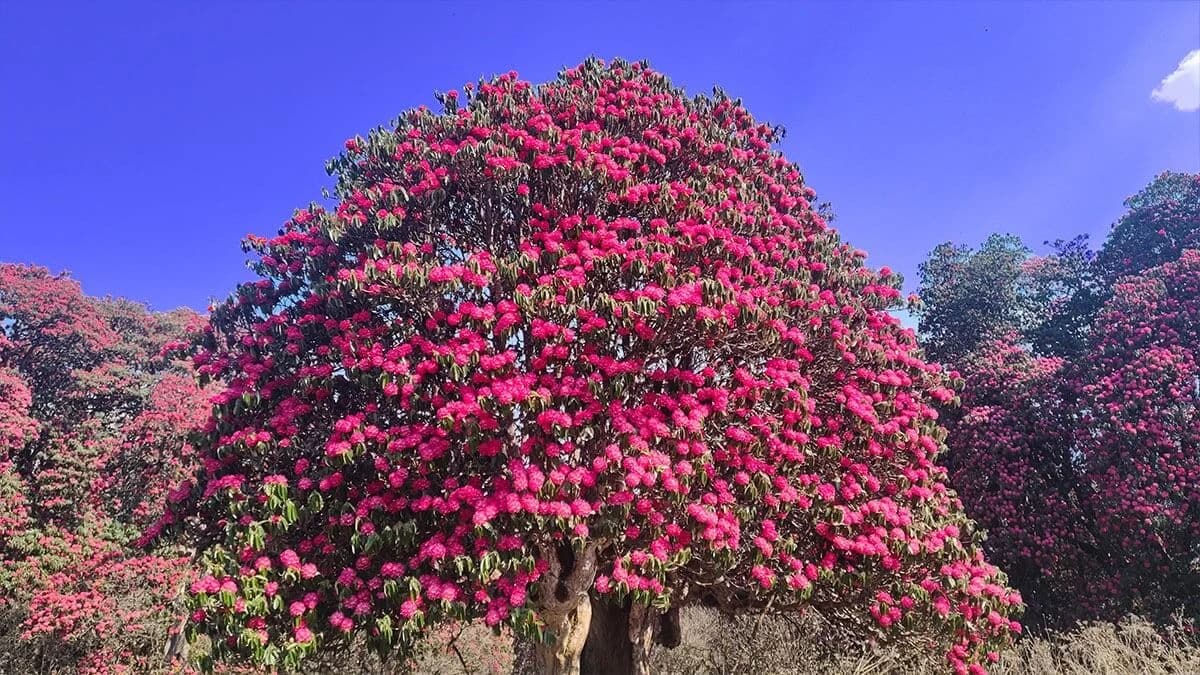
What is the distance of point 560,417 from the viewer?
662 cm

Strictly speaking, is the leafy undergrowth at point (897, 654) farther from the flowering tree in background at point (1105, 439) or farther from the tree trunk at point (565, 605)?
the tree trunk at point (565, 605)

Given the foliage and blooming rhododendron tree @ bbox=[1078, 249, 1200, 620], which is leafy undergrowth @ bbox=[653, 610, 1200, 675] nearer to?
blooming rhododendron tree @ bbox=[1078, 249, 1200, 620]

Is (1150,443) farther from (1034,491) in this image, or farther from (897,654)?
(897,654)

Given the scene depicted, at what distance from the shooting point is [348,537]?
707cm

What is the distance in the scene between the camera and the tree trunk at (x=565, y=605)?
297 inches

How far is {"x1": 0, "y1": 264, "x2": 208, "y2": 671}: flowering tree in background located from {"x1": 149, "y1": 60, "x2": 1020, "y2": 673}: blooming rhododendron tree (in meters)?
8.67

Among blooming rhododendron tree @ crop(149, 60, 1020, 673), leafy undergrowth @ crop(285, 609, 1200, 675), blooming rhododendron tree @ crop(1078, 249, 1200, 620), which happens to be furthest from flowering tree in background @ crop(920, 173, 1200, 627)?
blooming rhododendron tree @ crop(149, 60, 1020, 673)

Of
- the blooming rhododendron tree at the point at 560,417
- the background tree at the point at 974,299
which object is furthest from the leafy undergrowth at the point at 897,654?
the background tree at the point at 974,299

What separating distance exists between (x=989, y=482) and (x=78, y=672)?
67.3 ft

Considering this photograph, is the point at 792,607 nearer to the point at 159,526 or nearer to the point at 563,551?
the point at 563,551

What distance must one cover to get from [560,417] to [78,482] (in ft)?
49.2

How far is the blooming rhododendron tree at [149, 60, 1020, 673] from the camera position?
6660 mm

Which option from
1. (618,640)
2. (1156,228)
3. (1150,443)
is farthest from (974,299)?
(618,640)

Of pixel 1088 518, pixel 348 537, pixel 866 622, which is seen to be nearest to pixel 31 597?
pixel 348 537
